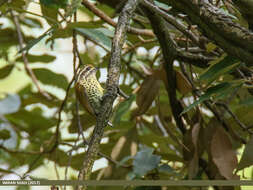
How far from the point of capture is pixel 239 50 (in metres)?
0.69

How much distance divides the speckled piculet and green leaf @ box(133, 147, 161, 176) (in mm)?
284

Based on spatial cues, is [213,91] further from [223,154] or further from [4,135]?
[4,135]

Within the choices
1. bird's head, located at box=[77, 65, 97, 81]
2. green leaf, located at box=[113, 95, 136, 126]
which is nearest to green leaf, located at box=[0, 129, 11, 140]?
green leaf, located at box=[113, 95, 136, 126]

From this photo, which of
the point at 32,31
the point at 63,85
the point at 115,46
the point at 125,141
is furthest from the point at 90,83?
the point at 32,31

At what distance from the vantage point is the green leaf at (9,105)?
66.7 inches

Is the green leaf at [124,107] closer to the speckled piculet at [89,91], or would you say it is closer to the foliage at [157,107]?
the foliage at [157,107]

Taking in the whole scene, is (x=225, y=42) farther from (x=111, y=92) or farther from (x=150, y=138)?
(x=150, y=138)

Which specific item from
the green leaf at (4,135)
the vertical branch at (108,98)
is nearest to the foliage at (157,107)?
the green leaf at (4,135)

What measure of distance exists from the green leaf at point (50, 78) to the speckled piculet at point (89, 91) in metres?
0.78

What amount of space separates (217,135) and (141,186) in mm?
226

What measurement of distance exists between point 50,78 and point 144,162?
28.9 inches

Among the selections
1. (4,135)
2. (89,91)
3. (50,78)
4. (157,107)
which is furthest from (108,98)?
(50,78)

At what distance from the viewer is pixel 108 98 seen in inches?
24.0

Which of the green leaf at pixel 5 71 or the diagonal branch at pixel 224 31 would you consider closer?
the diagonal branch at pixel 224 31
